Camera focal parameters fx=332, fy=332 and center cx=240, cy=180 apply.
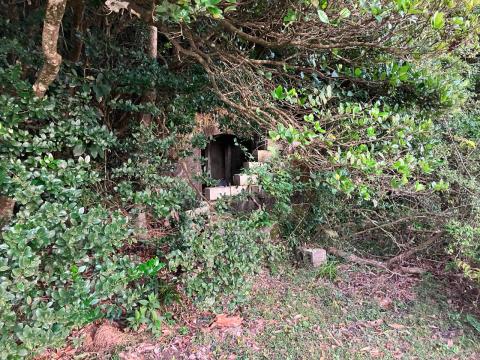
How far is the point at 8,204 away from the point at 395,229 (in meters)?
A: 4.12

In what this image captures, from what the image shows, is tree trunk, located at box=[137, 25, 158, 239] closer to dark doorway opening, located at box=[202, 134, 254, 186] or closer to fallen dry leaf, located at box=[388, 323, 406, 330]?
fallen dry leaf, located at box=[388, 323, 406, 330]

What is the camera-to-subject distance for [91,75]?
276 centimetres

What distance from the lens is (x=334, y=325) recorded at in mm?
3068

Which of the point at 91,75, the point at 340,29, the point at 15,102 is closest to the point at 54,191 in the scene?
the point at 15,102

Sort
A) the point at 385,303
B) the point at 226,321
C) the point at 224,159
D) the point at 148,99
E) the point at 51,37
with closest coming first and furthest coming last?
the point at 51,37
the point at 226,321
the point at 148,99
the point at 385,303
the point at 224,159

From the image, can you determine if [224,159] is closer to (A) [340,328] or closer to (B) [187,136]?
(B) [187,136]

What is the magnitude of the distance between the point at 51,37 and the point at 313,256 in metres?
3.37

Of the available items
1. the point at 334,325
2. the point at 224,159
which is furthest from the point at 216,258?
the point at 224,159

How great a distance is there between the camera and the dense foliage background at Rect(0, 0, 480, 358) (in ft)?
6.12

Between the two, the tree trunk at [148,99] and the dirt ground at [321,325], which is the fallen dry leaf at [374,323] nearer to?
the dirt ground at [321,325]

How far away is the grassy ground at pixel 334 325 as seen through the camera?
2.64m

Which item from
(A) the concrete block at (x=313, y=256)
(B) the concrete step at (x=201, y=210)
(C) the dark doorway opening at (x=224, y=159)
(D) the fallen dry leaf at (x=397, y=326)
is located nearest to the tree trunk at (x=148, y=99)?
(B) the concrete step at (x=201, y=210)

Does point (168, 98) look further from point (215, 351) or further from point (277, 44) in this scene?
point (215, 351)

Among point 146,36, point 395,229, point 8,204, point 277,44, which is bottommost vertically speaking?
point 395,229
